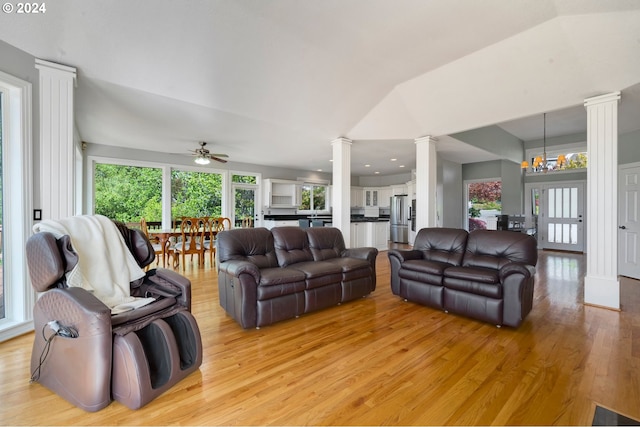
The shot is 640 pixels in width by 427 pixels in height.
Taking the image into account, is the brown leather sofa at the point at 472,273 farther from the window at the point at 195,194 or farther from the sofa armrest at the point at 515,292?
the window at the point at 195,194

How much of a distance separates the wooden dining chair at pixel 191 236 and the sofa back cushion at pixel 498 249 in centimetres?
451

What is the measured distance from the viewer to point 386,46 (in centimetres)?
312

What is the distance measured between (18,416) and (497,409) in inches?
108

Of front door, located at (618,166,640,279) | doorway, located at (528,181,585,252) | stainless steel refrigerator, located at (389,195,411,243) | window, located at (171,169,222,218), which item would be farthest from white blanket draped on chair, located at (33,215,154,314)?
doorway, located at (528,181,585,252)

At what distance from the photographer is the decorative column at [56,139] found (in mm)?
2654

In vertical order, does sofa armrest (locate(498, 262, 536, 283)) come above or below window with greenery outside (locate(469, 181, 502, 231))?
below

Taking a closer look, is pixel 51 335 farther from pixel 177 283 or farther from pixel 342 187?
pixel 342 187

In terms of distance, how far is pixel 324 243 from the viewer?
12.8 ft

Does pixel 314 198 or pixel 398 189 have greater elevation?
pixel 398 189

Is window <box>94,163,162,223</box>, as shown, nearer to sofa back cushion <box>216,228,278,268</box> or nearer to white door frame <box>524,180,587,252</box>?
sofa back cushion <box>216,228,278,268</box>

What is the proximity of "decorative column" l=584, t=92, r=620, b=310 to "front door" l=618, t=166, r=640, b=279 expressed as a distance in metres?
2.34

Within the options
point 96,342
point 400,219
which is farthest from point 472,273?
point 400,219

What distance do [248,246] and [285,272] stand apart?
65cm

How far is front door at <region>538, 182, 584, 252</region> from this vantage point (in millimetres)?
7297
